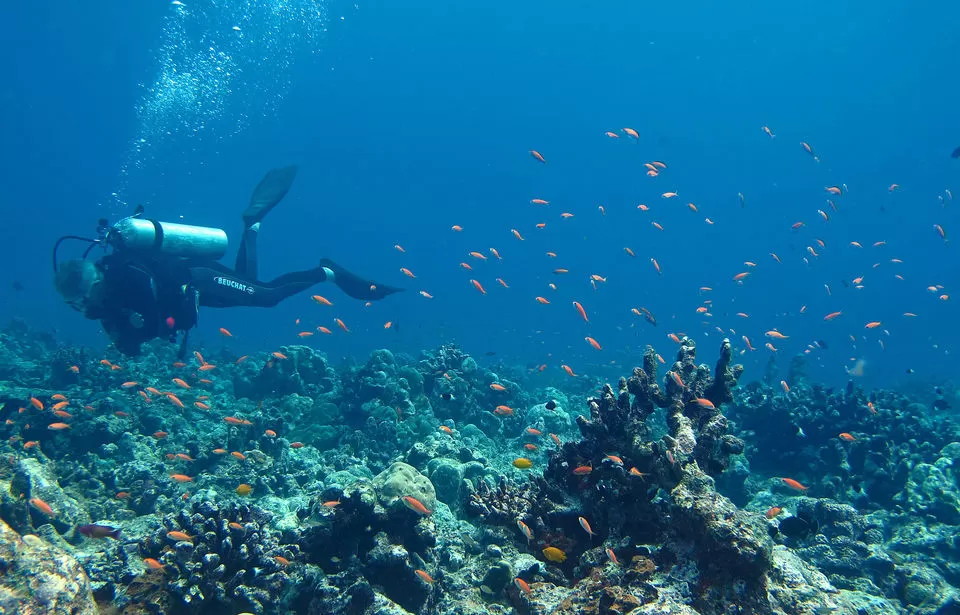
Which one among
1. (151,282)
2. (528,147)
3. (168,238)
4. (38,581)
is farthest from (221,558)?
(528,147)

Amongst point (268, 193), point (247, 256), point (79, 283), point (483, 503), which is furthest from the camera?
point (268, 193)

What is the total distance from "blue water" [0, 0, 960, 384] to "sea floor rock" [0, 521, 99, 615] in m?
44.7

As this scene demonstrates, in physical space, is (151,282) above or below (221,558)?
above

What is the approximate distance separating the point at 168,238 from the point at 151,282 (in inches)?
91.5

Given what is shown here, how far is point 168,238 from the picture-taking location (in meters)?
11.4

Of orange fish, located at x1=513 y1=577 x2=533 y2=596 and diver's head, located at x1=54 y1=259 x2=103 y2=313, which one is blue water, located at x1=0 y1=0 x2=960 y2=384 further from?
orange fish, located at x1=513 y1=577 x2=533 y2=596

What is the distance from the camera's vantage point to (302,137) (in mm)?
103938

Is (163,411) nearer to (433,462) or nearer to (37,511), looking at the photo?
(37,511)

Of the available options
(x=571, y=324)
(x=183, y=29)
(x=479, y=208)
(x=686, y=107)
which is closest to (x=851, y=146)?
(x=686, y=107)

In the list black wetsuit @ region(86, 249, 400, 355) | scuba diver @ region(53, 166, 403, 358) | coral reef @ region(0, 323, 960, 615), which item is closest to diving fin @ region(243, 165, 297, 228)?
scuba diver @ region(53, 166, 403, 358)

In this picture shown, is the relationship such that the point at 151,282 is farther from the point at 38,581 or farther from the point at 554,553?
the point at 554,553

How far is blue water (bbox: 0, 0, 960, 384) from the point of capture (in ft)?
235

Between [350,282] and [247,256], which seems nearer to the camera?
[247,256]

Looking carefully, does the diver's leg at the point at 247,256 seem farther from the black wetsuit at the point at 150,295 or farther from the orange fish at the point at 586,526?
the orange fish at the point at 586,526
